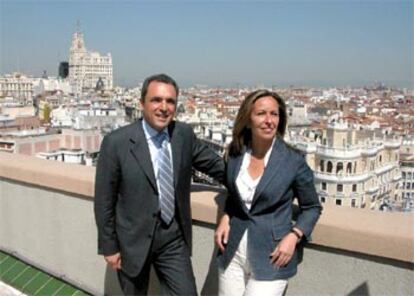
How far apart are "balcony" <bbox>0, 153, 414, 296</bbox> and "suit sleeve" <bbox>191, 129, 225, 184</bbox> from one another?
0.22 meters

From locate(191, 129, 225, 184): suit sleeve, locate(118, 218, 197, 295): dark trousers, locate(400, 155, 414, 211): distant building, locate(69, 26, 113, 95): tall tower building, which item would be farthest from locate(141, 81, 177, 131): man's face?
locate(69, 26, 113, 95): tall tower building

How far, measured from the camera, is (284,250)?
1839mm

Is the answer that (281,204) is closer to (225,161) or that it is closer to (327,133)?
(225,161)

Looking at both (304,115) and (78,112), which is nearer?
(78,112)

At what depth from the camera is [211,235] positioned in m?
2.39

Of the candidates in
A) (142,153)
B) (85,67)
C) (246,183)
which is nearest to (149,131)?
(142,153)

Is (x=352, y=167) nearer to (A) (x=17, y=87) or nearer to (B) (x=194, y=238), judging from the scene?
(B) (x=194, y=238)

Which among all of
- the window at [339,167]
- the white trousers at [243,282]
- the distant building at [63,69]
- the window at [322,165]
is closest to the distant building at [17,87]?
the distant building at [63,69]

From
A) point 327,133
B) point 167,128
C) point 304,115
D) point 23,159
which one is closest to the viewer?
point 167,128

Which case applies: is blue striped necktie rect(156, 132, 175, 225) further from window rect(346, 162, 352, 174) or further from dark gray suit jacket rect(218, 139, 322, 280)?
window rect(346, 162, 352, 174)

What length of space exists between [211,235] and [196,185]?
30cm

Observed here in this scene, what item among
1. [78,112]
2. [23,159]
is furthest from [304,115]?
[23,159]

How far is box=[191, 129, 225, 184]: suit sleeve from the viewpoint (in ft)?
7.00

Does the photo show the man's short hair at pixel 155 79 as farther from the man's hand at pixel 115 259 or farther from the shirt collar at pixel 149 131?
the man's hand at pixel 115 259
